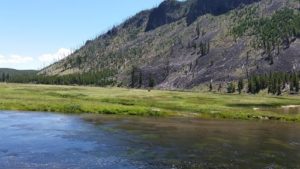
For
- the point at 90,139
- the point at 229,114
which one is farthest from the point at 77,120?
the point at 229,114

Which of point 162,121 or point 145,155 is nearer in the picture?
point 145,155

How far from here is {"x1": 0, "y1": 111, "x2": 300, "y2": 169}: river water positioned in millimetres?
45281

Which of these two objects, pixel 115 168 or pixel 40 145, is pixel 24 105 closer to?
pixel 40 145

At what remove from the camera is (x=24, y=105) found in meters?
104

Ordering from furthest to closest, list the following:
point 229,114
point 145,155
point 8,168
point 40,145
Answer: point 229,114 → point 40,145 → point 145,155 → point 8,168

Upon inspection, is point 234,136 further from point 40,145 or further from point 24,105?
point 24,105

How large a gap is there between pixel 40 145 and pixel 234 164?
899 inches

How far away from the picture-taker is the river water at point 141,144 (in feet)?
149

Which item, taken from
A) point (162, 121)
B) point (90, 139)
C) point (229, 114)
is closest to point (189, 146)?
point (90, 139)

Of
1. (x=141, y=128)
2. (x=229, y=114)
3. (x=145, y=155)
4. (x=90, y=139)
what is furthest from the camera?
(x=229, y=114)

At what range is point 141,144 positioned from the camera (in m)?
56.8

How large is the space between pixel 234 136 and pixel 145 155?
74.1 ft

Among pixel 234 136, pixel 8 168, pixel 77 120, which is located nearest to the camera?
pixel 8 168

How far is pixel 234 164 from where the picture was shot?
45.6 m
